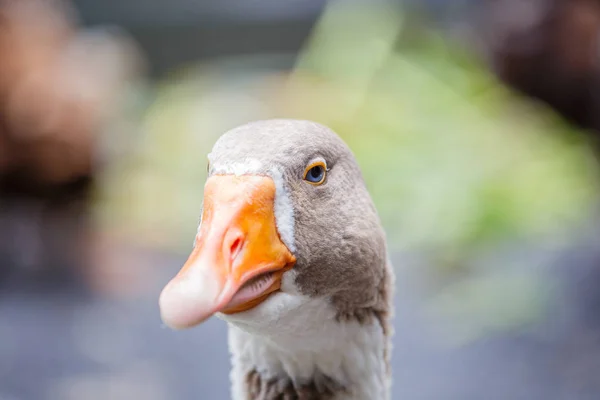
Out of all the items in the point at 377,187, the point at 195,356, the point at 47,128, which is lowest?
the point at 195,356

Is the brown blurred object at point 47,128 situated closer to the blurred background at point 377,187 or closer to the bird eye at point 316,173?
Answer: the blurred background at point 377,187

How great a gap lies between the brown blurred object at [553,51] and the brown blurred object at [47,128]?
2.37 metres

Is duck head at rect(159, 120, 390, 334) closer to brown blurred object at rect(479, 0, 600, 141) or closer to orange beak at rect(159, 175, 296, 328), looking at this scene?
orange beak at rect(159, 175, 296, 328)

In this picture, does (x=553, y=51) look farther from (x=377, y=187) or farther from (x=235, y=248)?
(x=235, y=248)

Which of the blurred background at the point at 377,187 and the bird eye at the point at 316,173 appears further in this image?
the blurred background at the point at 377,187

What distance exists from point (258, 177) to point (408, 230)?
255 centimetres

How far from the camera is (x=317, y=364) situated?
3.60 feet

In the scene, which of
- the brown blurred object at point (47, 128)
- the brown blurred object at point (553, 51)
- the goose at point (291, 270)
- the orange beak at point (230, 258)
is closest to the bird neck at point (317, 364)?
the goose at point (291, 270)

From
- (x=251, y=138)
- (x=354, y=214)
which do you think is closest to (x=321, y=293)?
(x=354, y=214)

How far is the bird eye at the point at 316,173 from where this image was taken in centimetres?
96

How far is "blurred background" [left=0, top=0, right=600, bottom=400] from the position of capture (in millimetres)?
2850

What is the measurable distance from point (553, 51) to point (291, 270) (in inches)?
120

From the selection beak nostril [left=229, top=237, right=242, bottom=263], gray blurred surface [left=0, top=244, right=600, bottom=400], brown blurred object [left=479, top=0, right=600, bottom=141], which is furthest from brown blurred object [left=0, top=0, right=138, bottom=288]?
beak nostril [left=229, top=237, right=242, bottom=263]

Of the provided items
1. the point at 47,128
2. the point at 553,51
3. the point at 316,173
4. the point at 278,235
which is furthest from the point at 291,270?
the point at 553,51
